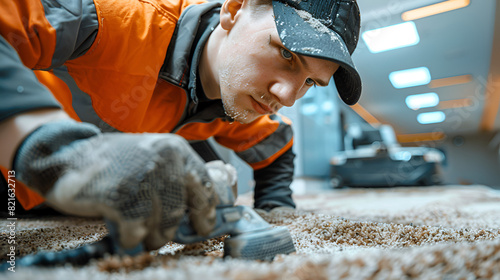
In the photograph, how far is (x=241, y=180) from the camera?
1771 mm

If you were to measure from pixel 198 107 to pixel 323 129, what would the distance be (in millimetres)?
2785

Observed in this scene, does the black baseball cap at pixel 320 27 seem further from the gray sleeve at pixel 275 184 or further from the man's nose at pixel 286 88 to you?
the gray sleeve at pixel 275 184

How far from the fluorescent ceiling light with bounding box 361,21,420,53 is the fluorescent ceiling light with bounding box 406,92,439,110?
1946 mm

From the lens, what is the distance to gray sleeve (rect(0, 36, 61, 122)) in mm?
246

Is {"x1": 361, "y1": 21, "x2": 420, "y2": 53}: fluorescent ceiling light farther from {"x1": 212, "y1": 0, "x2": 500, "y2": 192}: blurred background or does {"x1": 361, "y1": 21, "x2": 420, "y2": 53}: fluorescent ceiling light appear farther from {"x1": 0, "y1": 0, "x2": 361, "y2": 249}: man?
{"x1": 0, "y1": 0, "x2": 361, "y2": 249}: man

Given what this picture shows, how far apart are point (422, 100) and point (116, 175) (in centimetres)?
463

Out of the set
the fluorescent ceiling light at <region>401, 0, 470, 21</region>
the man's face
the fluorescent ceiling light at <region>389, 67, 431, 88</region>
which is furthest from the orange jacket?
the fluorescent ceiling light at <region>389, 67, 431, 88</region>

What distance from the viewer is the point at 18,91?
25 centimetres

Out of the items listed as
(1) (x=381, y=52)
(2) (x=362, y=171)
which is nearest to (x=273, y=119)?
(1) (x=381, y=52)

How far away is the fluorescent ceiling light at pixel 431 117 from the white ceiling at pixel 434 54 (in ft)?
1.01

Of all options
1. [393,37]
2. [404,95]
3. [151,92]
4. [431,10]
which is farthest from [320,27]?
[404,95]

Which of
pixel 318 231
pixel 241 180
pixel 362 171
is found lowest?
pixel 362 171

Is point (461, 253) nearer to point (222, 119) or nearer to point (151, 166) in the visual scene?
point (151, 166)

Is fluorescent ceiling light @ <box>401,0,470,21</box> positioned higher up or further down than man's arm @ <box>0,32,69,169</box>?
higher up
